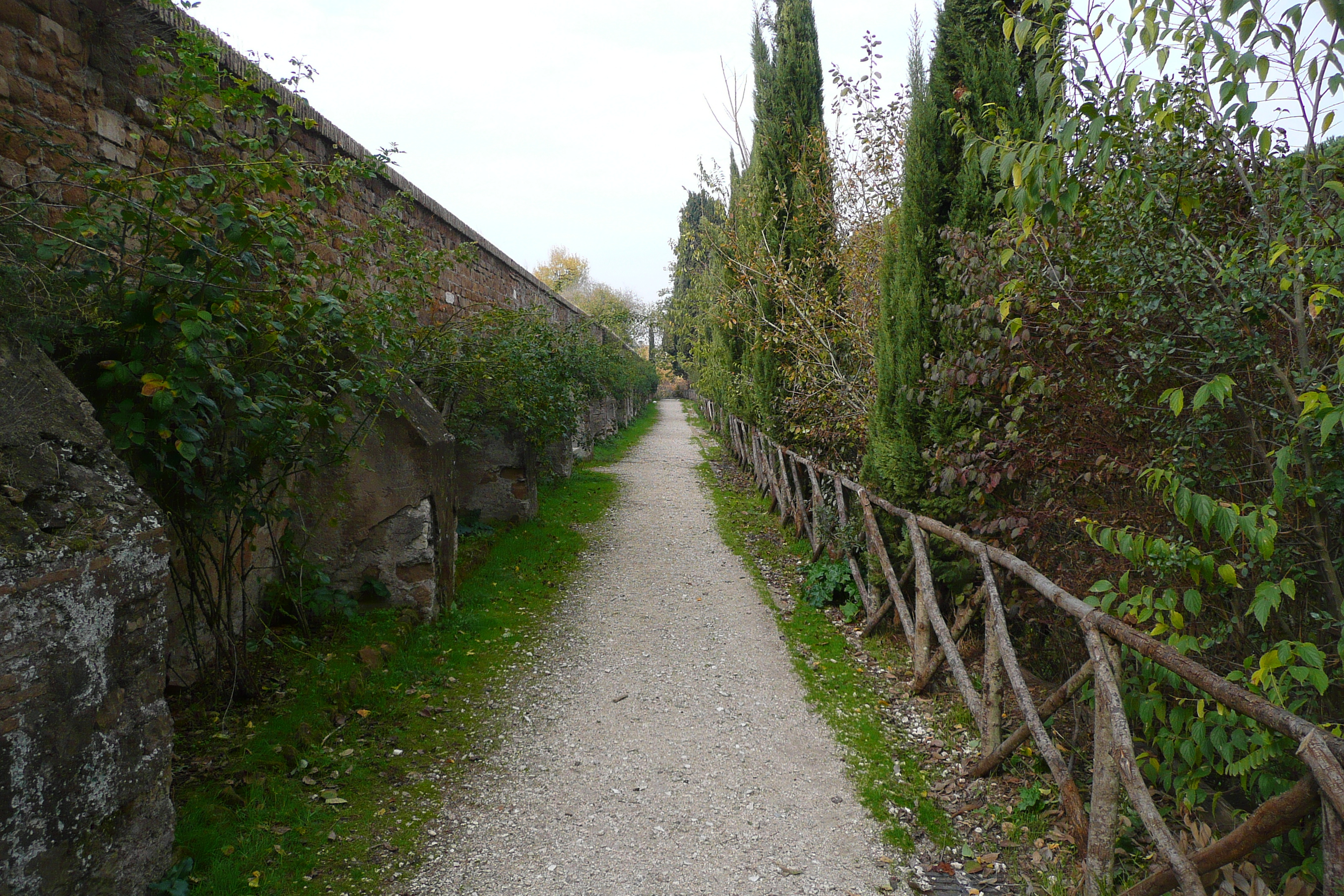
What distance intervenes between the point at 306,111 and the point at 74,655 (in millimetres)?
4617

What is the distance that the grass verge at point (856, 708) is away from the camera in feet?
10.9

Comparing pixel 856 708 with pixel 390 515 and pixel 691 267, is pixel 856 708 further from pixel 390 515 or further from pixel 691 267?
pixel 691 267

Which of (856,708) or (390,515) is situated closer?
(856,708)

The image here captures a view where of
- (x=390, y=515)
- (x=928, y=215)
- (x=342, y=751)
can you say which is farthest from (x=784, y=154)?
(x=342, y=751)

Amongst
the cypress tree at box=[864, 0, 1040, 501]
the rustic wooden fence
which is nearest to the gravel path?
the rustic wooden fence

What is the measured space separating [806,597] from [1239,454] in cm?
Result: 423

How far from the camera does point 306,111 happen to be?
210 inches

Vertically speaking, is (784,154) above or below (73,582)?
above

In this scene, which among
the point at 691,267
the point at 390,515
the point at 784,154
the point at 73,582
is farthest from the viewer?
the point at 691,267

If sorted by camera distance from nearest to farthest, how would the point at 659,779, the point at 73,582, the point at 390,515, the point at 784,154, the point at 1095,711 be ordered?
the point at 73,582 → the point at 1095,711 → the point at 659,779 → the point at 390,515 → the point at 784,154

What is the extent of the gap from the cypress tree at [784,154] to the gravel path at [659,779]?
4.18m

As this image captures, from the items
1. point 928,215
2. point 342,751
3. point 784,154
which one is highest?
point 784,154

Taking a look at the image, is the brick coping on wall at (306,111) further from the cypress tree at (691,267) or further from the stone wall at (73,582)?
the cypress tree at (691,267)

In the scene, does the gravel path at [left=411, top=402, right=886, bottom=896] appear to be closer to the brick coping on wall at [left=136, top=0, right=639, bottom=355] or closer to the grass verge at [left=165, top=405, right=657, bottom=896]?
the grass verge at [left=165, top=405, right=657, bottom=896]
